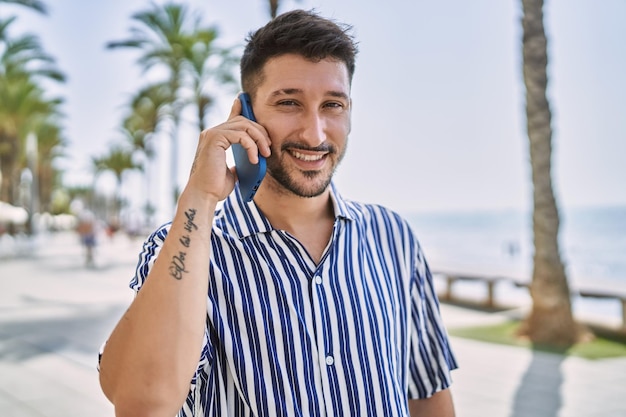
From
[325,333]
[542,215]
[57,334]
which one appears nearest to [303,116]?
[325,333]

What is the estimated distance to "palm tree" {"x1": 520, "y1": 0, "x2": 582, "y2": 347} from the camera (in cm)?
832

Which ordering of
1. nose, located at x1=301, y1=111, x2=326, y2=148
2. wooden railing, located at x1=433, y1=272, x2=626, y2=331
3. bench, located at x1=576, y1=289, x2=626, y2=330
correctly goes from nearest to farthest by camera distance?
1. nose, located at x1=301, y1=111, x2=326, y2=148
2. bench, located at x1=576, y1=289, x2=626, y2=330
3. wooden railing, located at x1=433, y1=272, x2=626, y2=331

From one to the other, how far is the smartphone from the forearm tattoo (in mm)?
194

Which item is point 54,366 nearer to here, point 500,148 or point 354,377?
point 354,377

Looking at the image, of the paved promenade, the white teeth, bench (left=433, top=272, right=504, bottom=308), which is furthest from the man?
bench (left=433, top=272, right=504, bottom=308)

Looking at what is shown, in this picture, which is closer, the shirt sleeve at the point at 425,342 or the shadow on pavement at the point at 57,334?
the shirt sleeve at the point at 425,342

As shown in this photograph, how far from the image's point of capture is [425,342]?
5.94 feet

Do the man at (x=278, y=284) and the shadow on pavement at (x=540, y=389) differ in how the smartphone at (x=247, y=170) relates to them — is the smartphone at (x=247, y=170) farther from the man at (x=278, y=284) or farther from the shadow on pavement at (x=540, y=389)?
the shadow on pavement at (x=540, y=389)

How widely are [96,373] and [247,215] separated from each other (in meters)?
5.40

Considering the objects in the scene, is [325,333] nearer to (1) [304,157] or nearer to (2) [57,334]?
(1) [304,157]

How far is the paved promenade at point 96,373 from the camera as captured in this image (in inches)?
215

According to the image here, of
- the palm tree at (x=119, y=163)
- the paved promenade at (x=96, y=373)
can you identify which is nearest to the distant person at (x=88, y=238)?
the paved promenade at (x=96, y=373)

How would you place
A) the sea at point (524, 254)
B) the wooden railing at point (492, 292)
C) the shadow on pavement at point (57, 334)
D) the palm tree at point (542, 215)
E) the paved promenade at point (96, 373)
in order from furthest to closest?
the sea at point (524, 254), the wooden railing at point (492, 292), the palm tree at point (542, 215), the shadow on pavement at point (57, 334), the paved promenade at point (96, 373)

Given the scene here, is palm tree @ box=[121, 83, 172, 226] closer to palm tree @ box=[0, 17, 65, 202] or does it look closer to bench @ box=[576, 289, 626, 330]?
palm tree @ box=[0, 17, 65, 202]
